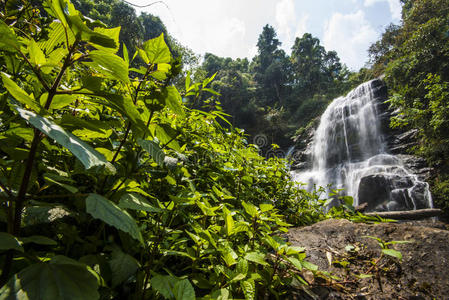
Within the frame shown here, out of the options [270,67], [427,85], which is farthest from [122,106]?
[270,67]

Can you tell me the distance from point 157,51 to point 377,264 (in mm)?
1665

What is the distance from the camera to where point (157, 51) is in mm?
650

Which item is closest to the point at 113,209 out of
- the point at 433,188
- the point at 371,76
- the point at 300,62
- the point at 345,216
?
the point at 345,216

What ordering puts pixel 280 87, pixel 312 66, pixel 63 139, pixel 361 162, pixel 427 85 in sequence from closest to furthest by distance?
pixel 63 139 < pixel 427 85 < pixel 361 162 < pixel 312 66 < pixel 280 87

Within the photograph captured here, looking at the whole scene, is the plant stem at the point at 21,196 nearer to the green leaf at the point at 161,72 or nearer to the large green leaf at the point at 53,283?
the large green leaf at the point at 53,283

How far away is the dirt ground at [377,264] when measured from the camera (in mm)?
1013

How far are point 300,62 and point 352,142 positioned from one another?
75.5 feet

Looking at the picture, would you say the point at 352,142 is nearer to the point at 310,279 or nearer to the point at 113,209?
the point at 310,279

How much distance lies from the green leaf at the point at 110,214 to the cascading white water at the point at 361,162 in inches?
300

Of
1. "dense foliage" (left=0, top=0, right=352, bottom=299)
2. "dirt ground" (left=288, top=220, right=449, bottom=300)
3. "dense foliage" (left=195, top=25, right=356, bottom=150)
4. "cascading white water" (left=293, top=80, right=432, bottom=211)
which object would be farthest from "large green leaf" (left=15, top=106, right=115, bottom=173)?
"dense foliage" (left=195, top=25, right=356, bottom=150)

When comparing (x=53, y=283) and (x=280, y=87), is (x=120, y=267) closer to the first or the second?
(x=53, y=283)

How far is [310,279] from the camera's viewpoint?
1.06m

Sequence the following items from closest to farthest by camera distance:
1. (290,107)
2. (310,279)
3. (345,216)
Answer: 1. (310,279)
2. (345,216)
3. (290,107)

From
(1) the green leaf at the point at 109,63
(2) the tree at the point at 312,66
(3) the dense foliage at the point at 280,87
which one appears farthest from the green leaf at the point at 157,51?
(2) the tree at the point at 312,66
